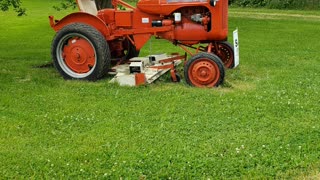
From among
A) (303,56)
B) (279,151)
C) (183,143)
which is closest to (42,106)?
(183,143)

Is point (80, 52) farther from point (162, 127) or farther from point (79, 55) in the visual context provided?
point (162, 127)

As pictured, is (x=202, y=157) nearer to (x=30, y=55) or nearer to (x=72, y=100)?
(x=72, y=100)

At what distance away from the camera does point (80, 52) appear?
28.3ft

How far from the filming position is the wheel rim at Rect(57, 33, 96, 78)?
858 centimetres

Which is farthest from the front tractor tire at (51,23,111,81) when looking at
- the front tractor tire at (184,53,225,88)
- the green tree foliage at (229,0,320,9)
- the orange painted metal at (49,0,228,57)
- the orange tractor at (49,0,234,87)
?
the green tree foliage at (229,0,320,9)

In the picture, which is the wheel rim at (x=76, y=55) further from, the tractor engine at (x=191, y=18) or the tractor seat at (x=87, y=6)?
the tractor engine at (x=191, y=18)

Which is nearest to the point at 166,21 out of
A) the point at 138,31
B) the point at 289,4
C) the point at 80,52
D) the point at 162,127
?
the point at 138,31

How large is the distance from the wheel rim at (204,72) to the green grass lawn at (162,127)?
0.66 feet

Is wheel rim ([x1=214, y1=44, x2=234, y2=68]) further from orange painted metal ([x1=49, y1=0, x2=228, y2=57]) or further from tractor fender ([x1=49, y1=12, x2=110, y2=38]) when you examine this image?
tractor fender ([x1=49, y1=12, x2=110, y2=38])

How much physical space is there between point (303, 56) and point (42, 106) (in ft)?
23.1

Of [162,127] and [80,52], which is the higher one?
[80,52]

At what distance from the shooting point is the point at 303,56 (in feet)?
38.2

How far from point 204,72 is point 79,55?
2.28 m

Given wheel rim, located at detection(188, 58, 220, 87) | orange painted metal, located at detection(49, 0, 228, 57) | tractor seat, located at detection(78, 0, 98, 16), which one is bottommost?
wheel rim, located at detection(188, 58, 220, 87)
